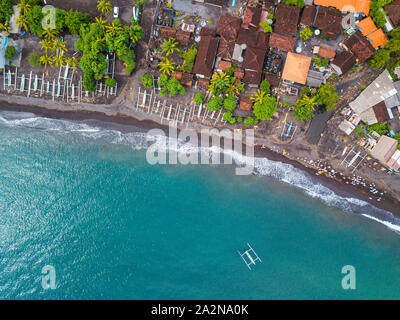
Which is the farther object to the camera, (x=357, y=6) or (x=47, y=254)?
(x=47, y=254)

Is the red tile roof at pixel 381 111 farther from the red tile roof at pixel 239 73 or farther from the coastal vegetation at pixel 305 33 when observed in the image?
the red tile roof at pixel 239 73

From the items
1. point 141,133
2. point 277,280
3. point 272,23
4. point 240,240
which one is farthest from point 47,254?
point 272,23

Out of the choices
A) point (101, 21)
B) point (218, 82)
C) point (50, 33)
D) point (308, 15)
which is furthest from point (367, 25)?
point (50, 33)

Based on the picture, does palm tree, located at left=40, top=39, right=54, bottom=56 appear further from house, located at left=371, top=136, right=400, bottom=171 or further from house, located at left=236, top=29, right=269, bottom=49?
house, located at left=371, top=136, right=400, bottom=171

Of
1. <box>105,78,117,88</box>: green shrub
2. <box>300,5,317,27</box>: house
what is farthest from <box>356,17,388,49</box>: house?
<box>105,78,117,88</box>: green shrub

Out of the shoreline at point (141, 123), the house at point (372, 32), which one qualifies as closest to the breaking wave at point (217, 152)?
the shoreline at point (141, 123)
